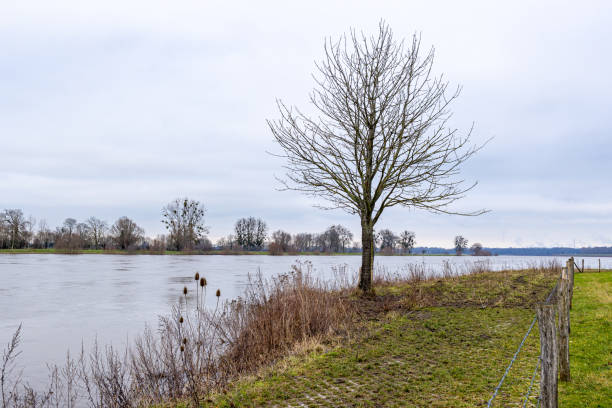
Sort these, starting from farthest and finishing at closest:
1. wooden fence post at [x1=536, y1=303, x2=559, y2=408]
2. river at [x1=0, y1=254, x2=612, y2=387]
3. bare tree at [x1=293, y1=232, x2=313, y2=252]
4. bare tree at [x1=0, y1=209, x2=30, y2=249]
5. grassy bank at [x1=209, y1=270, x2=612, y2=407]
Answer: bare tree at [x1=293, y1=232, x2=313, y2=252], bare tree at [x1=0, y1=209, x2=30, y2=249], river at [x1=0, y1=254, x2=612, y2=387], grassy bank at [x1=209, y1=270, x2=612, y2=407], wooden fence post at [x1=536, y1=303, x2=559, y2=408]

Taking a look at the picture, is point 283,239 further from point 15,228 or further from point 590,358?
point 590,358

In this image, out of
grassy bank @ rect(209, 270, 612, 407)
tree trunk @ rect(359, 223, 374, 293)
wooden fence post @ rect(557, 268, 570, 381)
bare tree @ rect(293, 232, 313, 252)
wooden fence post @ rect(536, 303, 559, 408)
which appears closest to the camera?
wooden fence post @ rect(536, 303, 559, 408)

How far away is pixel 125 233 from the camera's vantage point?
8194cm

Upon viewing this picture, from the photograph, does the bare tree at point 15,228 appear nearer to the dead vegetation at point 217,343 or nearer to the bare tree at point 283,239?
the bare tree at point 283,239

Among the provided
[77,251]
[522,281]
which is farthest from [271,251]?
[522,281]

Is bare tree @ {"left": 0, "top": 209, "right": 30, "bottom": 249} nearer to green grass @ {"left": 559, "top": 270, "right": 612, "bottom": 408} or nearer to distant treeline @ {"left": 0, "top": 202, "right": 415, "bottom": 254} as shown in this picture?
distant treeline @ {"left": 0, "top": 202, "right": 415, "bottom": 254}

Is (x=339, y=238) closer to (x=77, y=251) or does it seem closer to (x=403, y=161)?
(x=77, y=251)

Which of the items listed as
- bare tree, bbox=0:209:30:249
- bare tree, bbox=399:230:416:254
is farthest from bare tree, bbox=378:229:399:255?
bare tree, bbox=0:209:30:249

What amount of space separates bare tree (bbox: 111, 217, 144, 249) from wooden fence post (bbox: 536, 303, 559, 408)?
84.1m

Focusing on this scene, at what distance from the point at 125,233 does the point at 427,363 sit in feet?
274

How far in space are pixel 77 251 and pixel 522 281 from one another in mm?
72399

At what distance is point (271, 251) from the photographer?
84375mm

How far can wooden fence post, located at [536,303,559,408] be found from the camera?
3934 millimetres

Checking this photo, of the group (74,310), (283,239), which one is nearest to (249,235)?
(283,239)
